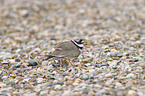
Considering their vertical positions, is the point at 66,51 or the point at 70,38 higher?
the point at 70,38

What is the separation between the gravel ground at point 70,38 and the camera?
4285 millimetres

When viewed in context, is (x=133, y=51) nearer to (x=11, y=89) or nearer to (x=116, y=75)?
(x=116, y=75)

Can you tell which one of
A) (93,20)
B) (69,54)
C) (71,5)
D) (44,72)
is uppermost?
(71,5)

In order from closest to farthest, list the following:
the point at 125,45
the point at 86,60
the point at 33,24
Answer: the point at 86,60, the point at 125,45, the point at 33,24

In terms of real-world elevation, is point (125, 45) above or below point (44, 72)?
above

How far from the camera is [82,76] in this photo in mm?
4645

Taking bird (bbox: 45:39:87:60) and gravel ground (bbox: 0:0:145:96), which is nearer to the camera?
gravel ground (bbox: 0:0:145:96)

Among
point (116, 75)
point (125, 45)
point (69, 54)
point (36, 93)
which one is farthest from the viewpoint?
point (125, 45)

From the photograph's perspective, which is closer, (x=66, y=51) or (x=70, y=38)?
(x=66, y=51)

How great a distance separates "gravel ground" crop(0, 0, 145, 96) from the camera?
4.29 m

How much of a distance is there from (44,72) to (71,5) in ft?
21.3

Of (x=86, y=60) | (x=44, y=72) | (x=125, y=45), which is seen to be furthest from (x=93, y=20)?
(x=44, y=72)

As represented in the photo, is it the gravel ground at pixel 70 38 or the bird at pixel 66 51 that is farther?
the bird at pixel 66 51

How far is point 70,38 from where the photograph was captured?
763 centimetres
